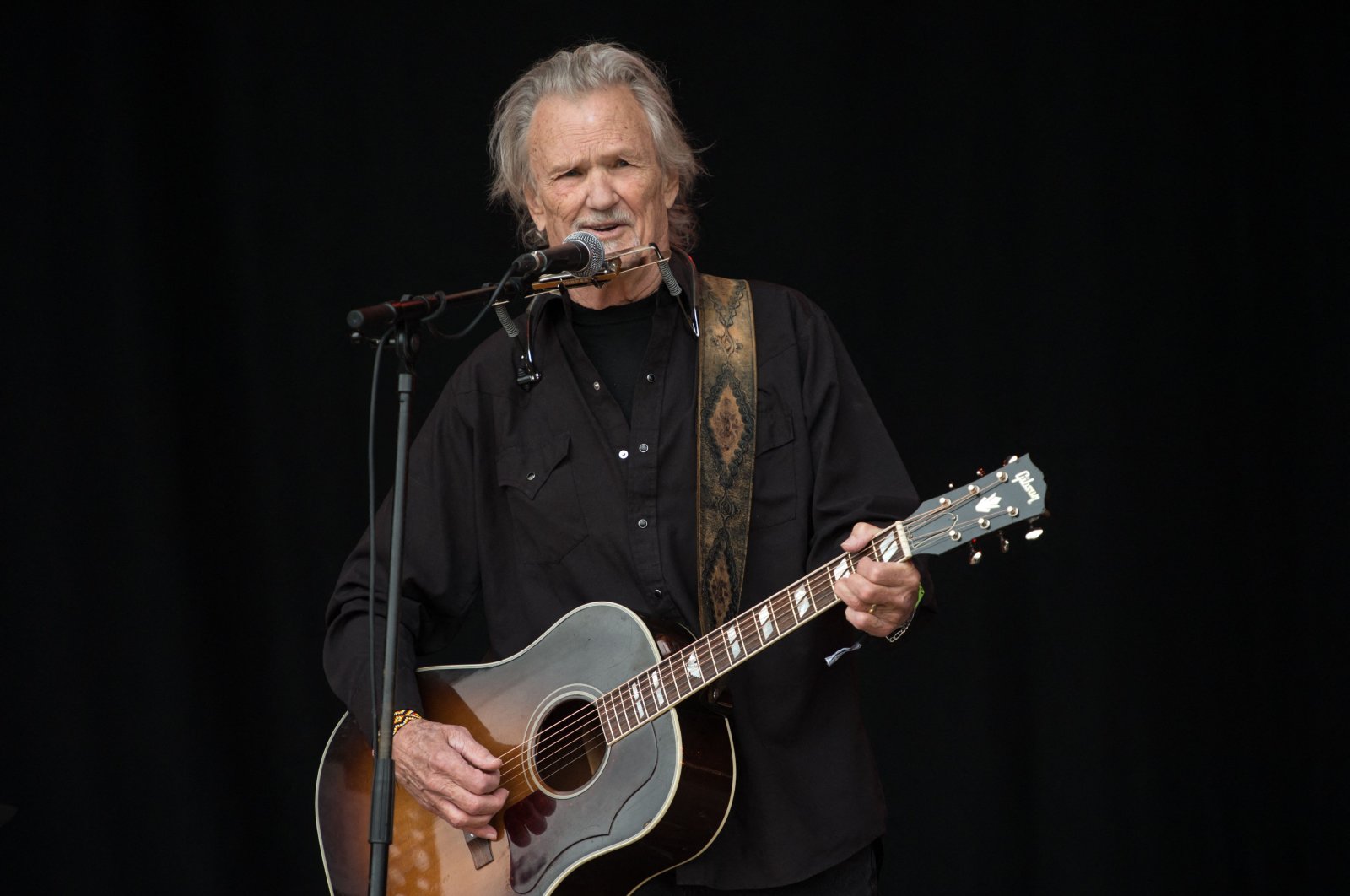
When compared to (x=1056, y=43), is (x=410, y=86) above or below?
above

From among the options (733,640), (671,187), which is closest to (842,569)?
(733,640)

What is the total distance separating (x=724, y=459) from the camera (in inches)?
98.3


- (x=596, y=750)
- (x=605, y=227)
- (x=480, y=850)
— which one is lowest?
(x=480, y=850)

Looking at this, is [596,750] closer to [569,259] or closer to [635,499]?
[635,499]

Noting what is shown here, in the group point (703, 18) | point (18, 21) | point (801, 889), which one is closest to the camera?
point (801, 889)

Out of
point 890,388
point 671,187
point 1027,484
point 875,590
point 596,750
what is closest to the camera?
point 1027,484

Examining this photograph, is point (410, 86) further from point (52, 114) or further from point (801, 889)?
point (801, 889)

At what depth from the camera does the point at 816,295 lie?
13.4 feet

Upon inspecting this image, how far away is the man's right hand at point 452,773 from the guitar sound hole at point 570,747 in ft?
0.29

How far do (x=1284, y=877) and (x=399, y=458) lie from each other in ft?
9.99

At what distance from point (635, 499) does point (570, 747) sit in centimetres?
46

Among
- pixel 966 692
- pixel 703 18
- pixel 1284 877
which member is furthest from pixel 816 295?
pixel 1284 877

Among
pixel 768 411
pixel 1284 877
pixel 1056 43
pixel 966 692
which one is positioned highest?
pixel 1056 43

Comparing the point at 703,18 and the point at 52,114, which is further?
the point at 703,18
